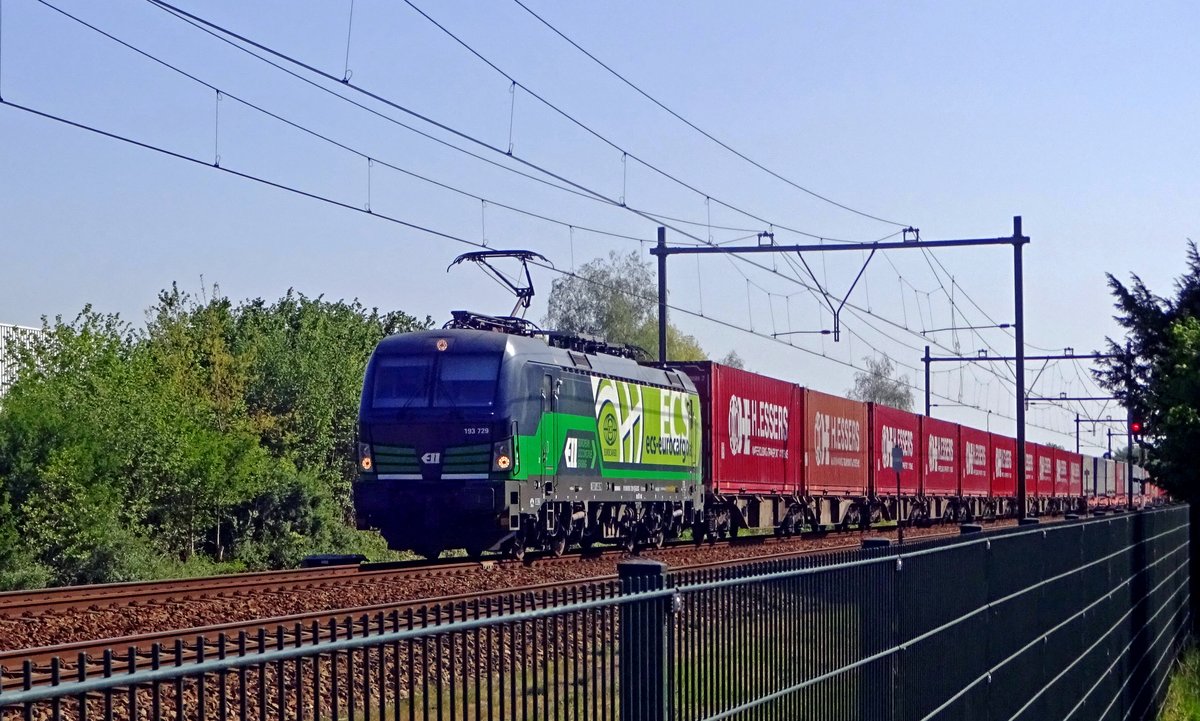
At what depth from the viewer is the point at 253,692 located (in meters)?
7.37

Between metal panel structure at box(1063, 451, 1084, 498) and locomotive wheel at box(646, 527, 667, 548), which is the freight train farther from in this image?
metal panel structure at box(1063, 451, 1084, 498)

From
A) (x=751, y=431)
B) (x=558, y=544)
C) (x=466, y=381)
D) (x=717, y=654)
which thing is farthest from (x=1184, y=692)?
(x=717, y=654)

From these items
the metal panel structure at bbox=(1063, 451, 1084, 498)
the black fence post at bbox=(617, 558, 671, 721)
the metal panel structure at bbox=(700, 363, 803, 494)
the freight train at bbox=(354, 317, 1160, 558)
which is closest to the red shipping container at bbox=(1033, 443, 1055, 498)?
the metal panel structure at bbox=(1063, 451, 1084, 498)

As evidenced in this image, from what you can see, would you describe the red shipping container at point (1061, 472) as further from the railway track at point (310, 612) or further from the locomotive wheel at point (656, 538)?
the locomotive wheel at point (656, 538)

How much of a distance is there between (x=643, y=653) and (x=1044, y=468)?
57376 mm

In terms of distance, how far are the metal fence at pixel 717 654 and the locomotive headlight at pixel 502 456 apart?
10111 mm

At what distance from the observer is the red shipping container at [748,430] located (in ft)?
99.5

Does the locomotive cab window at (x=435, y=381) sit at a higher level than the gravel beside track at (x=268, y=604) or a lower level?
higher

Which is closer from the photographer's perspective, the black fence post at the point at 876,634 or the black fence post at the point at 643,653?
the black fence post at the point at 643,653

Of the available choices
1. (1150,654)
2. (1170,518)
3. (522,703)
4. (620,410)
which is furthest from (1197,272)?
(522,703)

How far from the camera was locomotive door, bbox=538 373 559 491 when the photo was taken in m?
22.0

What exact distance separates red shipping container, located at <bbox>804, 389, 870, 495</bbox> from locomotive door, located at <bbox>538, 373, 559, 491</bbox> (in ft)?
47.1

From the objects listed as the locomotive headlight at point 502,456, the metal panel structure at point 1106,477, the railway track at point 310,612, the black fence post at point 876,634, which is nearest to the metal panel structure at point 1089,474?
the metal panel structure at point 1106,477

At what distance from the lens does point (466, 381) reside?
2170 cm
